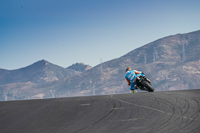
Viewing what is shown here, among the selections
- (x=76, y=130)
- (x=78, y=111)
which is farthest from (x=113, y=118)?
(x=78, y=111)

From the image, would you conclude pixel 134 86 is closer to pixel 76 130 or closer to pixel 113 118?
pixel 113 118

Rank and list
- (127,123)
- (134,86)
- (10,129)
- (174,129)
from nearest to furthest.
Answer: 1. (174,129)
2. (127,123)
3. (10,129)
4. (134,86)

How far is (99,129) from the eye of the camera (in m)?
7.34

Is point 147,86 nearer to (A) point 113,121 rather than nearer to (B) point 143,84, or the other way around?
(B) point 143,84

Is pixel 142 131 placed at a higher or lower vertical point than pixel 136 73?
lower

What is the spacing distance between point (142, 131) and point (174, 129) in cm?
68

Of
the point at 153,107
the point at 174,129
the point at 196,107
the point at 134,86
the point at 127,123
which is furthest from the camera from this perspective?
the point at 134,86

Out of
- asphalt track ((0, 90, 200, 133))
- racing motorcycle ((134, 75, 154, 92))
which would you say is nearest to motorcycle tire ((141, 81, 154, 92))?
racing motorcycle ((134, 75, 154, 92))

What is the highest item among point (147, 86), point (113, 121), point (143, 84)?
point (143, 84)

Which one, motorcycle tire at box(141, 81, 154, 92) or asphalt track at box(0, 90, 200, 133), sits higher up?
motorcycle tire at box(141, 81, 154, 92)

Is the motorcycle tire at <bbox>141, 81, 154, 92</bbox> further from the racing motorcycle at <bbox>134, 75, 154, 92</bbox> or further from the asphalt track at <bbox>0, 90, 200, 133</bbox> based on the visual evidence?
the asphalt track at <bbox>0, 90, 200, 133</bbox>

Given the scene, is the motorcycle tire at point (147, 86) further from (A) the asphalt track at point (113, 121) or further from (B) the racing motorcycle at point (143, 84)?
(A) the asphalt track at point (113, 121)

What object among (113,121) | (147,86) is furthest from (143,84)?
(113,121)

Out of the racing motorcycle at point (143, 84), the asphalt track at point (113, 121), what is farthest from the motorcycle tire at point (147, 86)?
the asphalt track at point (113, 121)
